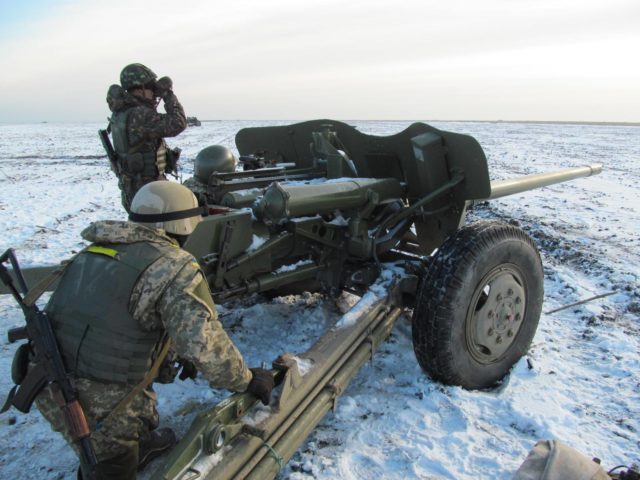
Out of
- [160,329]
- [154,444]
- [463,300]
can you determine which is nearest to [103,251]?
[160,329]

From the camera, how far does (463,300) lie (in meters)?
3.31

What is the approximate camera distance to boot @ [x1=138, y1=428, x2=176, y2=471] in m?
2.89

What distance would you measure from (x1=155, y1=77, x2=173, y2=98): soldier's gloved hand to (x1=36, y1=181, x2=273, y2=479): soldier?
3.13 metres

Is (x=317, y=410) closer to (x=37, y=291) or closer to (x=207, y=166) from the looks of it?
(x=37, y=291)

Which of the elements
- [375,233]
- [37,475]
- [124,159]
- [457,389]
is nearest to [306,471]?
[457,389]

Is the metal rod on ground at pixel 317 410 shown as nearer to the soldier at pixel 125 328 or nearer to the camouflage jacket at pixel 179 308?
the soldier at pixel 125 328

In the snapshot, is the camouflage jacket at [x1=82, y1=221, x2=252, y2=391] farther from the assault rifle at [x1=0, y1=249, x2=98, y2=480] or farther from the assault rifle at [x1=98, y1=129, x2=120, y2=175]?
the assault rifle at [x1=98, y1=129, x2=120, y2=175]

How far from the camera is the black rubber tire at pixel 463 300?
3273mm

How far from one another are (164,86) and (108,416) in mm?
3665

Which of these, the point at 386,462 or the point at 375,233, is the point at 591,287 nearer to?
the point at 375,233

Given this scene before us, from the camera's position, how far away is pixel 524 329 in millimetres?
3770

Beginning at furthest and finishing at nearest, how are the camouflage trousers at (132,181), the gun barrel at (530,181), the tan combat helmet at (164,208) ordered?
1. the camouflage trousers at (132,181)
2. the gun barrel at (530,181)
3. the tan combat helmet at (164,208)

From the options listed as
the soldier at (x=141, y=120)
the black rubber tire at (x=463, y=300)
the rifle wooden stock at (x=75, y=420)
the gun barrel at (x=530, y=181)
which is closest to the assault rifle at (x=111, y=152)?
the soldier at (x=141, y=120)

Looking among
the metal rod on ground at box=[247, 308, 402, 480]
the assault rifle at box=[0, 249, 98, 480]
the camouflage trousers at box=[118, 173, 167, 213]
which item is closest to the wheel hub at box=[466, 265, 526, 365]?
the metal rod on ground at box=[247, 308, 402, 480]
